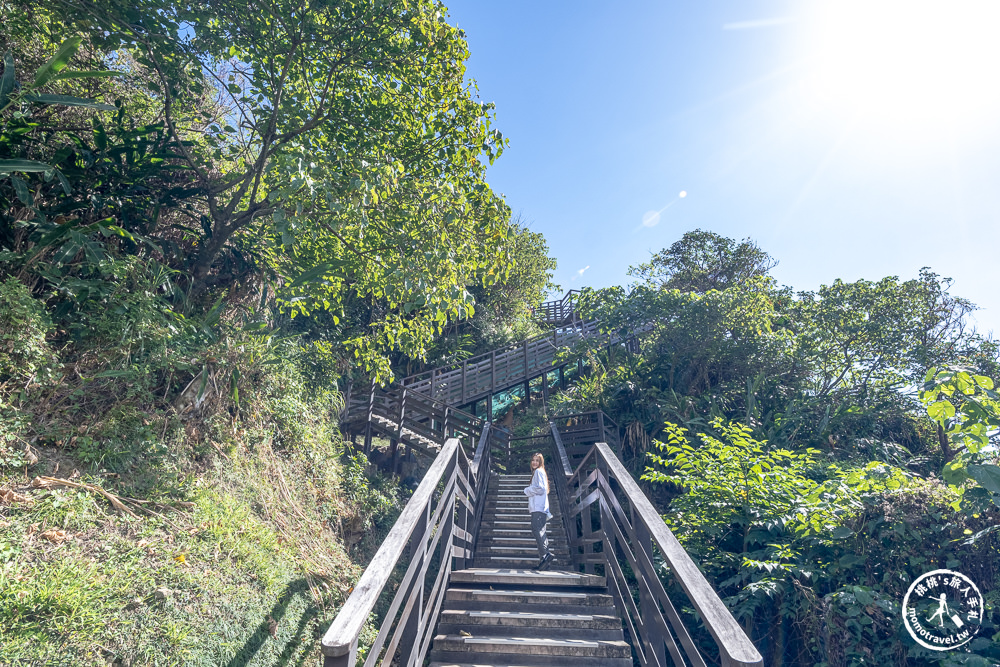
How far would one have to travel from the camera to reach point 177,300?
5141mm

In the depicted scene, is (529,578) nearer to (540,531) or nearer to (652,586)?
(540,531)

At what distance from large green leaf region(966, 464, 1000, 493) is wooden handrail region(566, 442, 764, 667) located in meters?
2.79

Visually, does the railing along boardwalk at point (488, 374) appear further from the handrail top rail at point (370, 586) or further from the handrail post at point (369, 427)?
the handrail top rail at point (370, 586)

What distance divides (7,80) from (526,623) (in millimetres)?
5950

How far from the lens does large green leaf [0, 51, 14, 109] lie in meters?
3.63

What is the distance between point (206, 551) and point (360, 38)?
5.47m

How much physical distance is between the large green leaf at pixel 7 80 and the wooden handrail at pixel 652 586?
5.76 meters

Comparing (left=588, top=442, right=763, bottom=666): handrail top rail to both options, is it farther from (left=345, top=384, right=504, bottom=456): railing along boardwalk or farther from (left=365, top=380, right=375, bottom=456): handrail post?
(left=365, top=380, right=375, bottom=456): handrail post

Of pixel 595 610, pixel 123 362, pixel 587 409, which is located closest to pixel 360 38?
pixel 123 362

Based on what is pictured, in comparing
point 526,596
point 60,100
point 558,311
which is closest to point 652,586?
point 526,596

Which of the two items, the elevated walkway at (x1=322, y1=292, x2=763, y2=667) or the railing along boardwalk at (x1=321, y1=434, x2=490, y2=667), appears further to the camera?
the elevated walkway at (x1=322, y1=292, x2=763, y2=667)

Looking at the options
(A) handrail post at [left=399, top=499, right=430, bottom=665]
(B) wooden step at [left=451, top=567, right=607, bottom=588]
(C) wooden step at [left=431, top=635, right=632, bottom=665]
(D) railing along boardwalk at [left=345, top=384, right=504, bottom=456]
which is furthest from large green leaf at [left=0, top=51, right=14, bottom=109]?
(D) railing along boardwalk at [left=345, top=384, right=504, bottom=456]

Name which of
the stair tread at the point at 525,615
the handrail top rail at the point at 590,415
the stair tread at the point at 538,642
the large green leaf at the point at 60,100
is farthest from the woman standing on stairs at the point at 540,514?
the handrail top rail at the point at 590,415

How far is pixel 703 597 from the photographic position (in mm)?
2107
